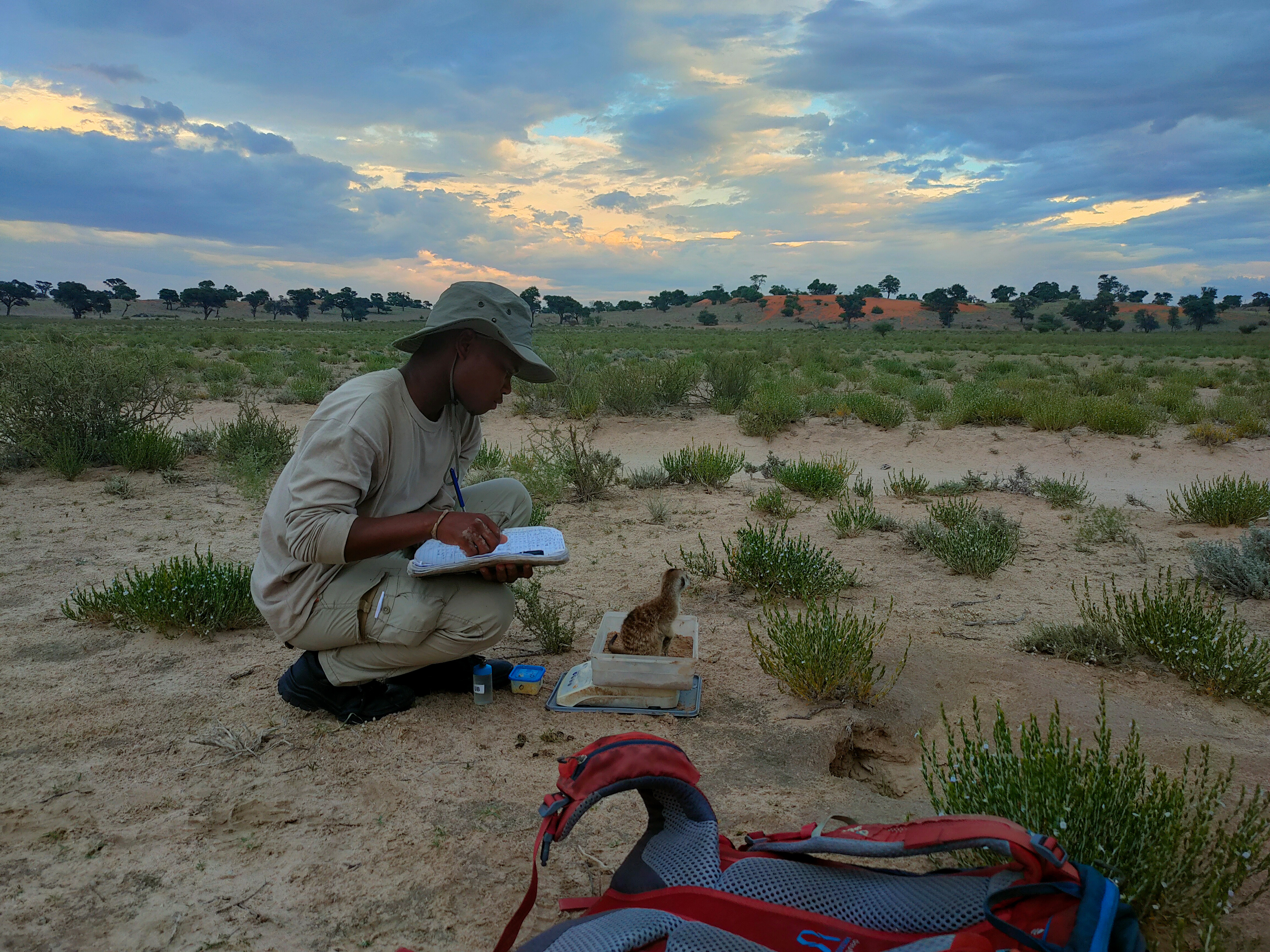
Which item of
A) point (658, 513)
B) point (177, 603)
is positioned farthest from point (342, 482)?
point (658, 513)

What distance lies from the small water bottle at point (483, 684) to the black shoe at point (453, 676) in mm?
65

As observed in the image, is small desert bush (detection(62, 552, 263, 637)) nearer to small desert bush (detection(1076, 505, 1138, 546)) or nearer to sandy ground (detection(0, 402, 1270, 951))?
sandy ground (detection(0, 402, 1270, 951))

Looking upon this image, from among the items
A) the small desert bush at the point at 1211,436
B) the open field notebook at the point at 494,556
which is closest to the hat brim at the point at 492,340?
the open field notebook at the point at 494,556

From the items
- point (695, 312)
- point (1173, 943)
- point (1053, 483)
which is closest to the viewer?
point (1173, 943)

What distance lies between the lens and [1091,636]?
12.4 ft

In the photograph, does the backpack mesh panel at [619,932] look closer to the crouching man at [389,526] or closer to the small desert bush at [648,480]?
the crouching man at [389,526]

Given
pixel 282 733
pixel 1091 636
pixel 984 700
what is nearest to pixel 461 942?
pixel 282 733

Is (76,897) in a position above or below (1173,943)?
below

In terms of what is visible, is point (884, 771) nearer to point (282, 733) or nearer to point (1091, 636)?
point (1091, 636)

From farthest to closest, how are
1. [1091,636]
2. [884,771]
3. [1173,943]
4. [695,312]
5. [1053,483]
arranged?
1. [695,312]
2. [1053,483]
3. [1091,636]
4. [884,771]
5. [1173,943]

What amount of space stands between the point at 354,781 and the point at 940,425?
10590 mm

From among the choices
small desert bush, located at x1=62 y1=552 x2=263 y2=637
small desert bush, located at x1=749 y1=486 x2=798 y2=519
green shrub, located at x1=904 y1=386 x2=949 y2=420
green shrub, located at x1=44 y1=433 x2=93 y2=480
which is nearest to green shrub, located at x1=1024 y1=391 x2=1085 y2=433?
green shrub, located at x1=904 y1=386 x2=949 y2=420

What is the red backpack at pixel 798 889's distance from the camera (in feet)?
4.99

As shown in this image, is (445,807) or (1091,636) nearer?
(445,807)
